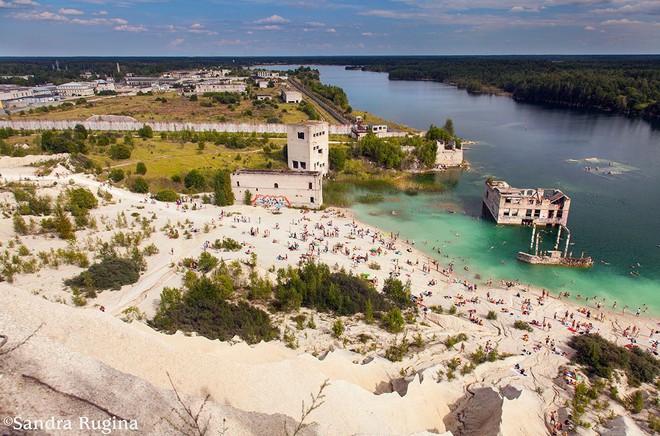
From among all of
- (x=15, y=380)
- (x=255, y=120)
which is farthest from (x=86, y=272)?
(x=255, y=120)

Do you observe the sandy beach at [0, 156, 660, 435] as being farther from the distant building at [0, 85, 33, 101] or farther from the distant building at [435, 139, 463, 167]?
the distant building at [0, 85, 33, 101]

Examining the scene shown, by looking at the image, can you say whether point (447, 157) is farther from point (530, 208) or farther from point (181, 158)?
point (181, 158)

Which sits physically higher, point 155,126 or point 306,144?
point 155,126

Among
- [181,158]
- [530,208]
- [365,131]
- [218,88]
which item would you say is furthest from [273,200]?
[218,88]

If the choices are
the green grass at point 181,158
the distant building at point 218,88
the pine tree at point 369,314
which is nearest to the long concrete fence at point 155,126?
the green grass at point 181,158

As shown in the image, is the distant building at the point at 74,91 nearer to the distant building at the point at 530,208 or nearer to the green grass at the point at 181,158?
the green grass at the point at 181,158

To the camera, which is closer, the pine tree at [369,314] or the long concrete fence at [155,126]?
the pine tree at [369,314]

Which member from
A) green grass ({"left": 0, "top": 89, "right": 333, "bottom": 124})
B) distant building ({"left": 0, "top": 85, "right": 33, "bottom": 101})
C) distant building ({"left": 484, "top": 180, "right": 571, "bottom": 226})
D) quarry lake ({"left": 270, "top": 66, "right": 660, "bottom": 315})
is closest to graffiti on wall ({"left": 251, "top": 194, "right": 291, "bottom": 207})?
quarry lake ({"left": 270, "top": 66, "right": 660, "bottom": 315})
